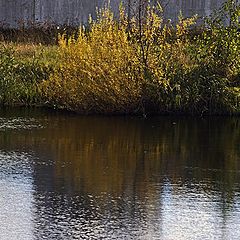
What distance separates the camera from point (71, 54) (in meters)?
16.2

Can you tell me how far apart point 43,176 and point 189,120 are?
6811 millimetres

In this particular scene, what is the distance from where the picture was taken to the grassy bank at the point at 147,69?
15.9 m

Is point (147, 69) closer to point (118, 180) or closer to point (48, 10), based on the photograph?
point (118, 180)

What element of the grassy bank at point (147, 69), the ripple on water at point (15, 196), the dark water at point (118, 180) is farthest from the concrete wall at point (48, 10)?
the ripple on water at point (15, 196)

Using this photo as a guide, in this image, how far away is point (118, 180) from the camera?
371 inches

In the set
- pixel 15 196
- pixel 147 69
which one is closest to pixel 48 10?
pixel 147 69

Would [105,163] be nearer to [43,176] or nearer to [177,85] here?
[43,176]

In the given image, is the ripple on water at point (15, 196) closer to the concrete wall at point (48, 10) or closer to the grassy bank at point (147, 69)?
the grassy bank at point (147, 69)

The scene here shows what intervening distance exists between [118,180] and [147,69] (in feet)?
22.7

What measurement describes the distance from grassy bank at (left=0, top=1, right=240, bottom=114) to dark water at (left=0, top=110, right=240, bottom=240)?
4.21 ft

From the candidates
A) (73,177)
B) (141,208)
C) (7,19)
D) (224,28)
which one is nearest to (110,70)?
(224,28)

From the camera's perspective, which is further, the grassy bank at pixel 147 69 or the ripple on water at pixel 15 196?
the grassy bank at pixel 147 69

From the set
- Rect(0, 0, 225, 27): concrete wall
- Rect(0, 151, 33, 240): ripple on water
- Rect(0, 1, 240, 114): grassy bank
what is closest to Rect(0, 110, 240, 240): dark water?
Rect(0, 151, 33, 240): ripple on water

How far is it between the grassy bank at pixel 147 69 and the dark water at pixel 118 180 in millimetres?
1284
